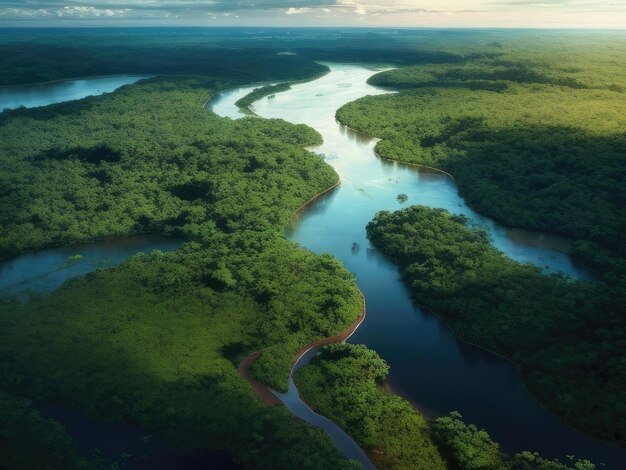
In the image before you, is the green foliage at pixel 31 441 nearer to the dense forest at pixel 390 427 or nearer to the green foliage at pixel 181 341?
the green foliage at pixel 181 341

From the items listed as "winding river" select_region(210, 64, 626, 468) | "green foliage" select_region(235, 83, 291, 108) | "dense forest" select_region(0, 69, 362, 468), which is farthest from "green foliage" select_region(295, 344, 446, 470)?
"green foliage" select_region(235, 83, 291, 108)

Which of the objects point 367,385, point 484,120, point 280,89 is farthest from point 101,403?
point 280,89

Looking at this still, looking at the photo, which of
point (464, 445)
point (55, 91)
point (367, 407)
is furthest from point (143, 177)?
point (55, 91)

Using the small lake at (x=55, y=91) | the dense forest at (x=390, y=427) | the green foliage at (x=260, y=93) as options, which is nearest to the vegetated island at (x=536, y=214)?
the dense forest at (x=390, y=427)

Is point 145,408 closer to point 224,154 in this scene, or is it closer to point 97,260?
point 97,260

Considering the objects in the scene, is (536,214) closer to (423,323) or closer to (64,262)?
(423,323)

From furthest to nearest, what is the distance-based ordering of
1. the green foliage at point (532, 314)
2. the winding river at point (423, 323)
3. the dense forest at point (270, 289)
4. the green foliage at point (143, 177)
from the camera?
the green foliage at point (143, 177) → the green foliage at point (532, 314) → the winding river at point (423, 323) → the dense forest at point (270, 289)

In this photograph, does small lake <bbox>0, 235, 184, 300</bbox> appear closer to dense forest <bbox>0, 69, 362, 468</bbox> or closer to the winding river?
dense forest <bbox>0, 69, 362, 468</bbox>
